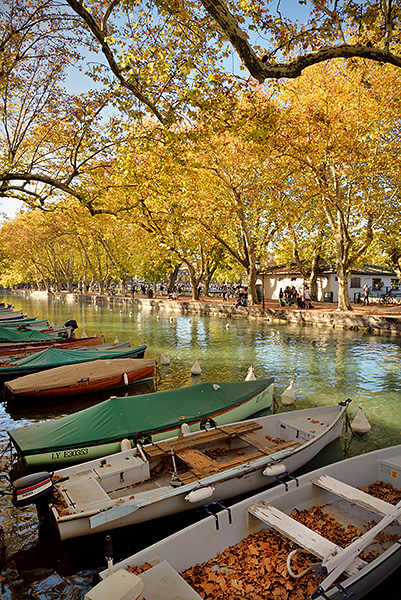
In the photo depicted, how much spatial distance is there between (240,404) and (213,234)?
A: 80.4 ft

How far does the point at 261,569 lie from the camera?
437cm

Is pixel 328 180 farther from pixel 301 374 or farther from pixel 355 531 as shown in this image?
pixel 355 531

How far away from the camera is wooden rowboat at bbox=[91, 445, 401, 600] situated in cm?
398

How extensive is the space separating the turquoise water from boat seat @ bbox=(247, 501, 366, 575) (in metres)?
2.25

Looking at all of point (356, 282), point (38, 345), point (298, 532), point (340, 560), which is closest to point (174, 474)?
point (298, 532)

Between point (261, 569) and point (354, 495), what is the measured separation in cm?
180

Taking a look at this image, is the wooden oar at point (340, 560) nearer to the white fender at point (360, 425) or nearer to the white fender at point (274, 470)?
the white fender at point (274, 470)

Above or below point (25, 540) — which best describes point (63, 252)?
above

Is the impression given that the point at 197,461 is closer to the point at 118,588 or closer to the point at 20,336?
the point at 118,588

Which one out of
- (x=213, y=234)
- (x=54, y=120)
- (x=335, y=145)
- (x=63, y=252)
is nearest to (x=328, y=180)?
(x=335, y=145)

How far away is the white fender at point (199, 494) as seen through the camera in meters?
5.44

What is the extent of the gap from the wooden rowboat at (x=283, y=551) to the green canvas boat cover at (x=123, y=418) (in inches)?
125

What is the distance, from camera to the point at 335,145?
21594 mm

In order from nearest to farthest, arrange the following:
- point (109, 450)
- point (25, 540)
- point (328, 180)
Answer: point (25, 540)
point (109, 450)
point (328, 180)
